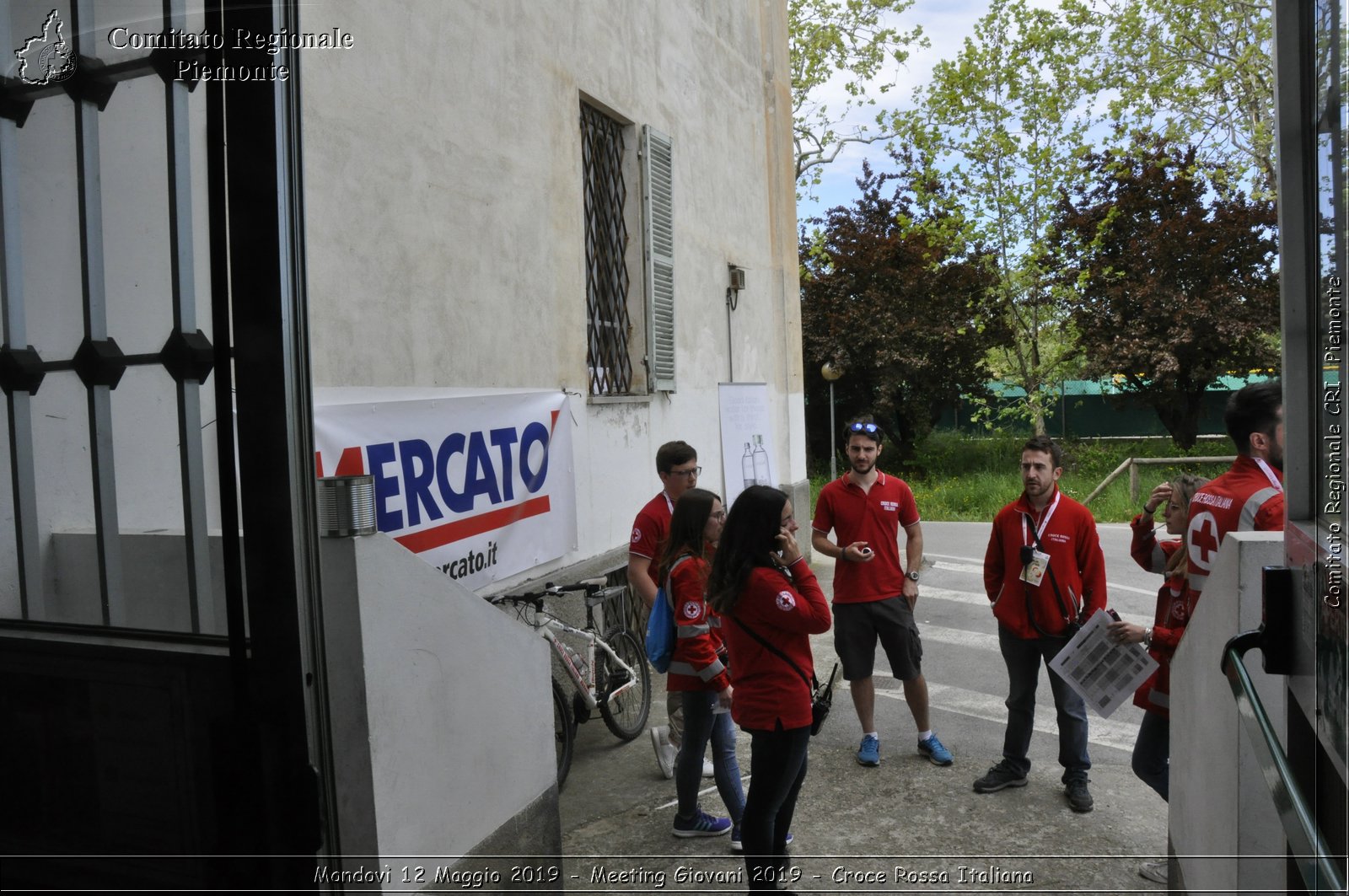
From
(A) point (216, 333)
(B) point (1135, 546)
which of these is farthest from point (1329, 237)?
(B) point (1135, 546)

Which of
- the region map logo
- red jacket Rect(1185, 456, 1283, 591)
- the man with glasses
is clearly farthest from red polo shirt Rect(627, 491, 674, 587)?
the region map logo

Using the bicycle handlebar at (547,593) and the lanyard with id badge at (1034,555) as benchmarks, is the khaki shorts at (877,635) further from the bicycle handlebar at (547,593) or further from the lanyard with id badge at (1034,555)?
the bicycle handlebar at (547,593)

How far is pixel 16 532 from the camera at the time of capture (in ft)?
5.89

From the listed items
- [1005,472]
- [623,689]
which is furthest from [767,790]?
[1005,472]

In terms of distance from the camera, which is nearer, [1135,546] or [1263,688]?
[1263,688]

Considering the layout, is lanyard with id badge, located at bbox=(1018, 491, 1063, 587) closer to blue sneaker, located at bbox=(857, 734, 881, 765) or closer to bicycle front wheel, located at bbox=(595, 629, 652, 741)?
blue sneaker, located at bbox=(857, 734, 881, 765)

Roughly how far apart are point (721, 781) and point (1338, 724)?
3273mm

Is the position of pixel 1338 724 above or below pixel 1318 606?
below

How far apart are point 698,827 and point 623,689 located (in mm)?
1424

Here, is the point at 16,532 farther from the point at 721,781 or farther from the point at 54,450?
the point at 721,781

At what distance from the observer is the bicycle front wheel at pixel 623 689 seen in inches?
238

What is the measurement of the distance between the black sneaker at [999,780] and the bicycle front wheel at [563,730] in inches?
84.3

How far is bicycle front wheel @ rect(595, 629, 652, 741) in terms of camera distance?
6043 mm

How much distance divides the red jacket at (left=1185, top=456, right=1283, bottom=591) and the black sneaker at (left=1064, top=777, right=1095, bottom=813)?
1514mm
